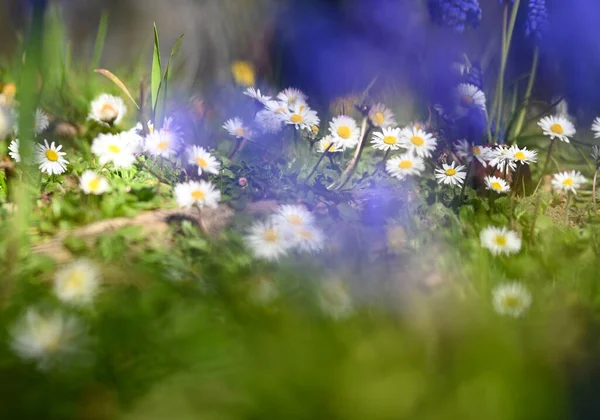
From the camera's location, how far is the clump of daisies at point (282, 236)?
60 cm

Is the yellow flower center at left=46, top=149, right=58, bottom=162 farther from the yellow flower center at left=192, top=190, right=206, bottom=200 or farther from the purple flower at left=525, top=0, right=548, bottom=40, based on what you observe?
the purple flower at left=525, top=0, right=548, bottom=40

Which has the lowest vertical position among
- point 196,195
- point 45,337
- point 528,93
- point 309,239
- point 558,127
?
point 45,337

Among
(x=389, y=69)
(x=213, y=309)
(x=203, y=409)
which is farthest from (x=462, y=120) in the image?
(x=203, y=409)

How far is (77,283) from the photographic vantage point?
514mm

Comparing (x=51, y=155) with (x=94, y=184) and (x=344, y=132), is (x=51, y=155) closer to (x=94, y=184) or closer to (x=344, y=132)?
(x=94, y=184)

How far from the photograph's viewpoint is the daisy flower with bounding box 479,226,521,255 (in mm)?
711

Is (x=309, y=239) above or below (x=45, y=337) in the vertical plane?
above

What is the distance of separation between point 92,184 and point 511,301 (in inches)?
22.4

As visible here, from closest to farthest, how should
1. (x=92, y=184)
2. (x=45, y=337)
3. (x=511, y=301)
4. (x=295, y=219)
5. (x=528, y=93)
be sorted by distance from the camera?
(x=45, y=337) → (x=511, y=301) → (x=295, y=219) → (x=92, y=184) → (x=528, y=93)

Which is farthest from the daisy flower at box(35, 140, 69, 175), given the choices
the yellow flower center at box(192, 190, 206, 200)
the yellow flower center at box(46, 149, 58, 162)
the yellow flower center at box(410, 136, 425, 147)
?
the yellow flower center at box(410, 136, 425, 147)

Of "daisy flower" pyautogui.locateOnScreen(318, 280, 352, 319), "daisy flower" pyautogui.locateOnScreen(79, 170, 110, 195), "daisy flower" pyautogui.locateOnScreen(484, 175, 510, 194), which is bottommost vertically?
"daisy flower" pyautogui.locateOnScreen(318, 280, 352, 319)

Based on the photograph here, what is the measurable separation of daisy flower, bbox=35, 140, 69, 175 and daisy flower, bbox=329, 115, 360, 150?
430mm

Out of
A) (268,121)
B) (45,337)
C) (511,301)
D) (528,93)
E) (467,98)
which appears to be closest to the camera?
(45,337)

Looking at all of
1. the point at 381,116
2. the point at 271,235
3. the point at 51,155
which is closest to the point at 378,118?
the point at 381,116
